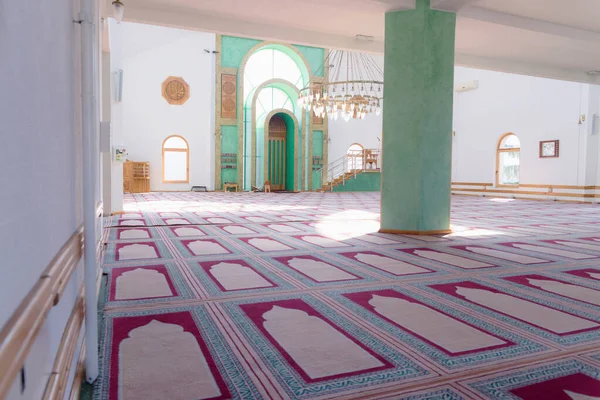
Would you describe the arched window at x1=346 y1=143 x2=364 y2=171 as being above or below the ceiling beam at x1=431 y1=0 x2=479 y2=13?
below

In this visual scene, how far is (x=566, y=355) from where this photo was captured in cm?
165

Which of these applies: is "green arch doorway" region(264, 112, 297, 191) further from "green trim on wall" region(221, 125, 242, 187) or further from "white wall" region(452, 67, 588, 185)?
"white wall" region(452, 67, 588, 185)

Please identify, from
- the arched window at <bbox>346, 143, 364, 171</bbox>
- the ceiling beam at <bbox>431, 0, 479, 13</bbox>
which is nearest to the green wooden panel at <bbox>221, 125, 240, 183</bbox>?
the arched window at <bbox>346, 143, 364, 171</bbox>

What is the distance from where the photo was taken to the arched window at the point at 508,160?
13.2 meters

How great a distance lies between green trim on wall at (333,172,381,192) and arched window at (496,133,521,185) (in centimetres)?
402

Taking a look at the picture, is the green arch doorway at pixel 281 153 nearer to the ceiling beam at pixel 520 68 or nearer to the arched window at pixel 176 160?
the arched window at pixel 176 160

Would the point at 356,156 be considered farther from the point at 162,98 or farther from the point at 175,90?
the point at 162,98

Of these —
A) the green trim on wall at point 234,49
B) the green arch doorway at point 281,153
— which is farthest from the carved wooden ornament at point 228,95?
the green arch doorway at point 281,153

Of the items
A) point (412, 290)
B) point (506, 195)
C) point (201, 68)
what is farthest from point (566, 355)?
point (201, 68)

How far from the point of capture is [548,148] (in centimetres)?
1212

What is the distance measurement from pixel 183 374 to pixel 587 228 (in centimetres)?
586

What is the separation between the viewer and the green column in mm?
4746

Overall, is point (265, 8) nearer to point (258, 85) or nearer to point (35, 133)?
point (35, 133)

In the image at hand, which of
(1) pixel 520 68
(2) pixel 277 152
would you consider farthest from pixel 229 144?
(1) pixel 520 68
